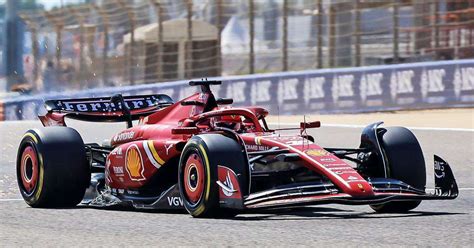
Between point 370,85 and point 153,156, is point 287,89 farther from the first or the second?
point 153,156

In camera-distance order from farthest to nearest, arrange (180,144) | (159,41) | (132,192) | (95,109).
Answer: (159,41) < (95,109) < (132,192) < (180,144)

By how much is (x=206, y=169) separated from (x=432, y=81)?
13974mm

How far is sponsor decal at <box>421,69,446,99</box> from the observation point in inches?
877

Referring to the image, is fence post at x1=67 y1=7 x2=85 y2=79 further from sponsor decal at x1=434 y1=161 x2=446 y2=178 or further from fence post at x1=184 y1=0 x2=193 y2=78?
sponsor decal at x1=434 y1=161 x2=446 y2=178

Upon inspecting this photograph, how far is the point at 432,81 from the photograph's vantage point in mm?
22359

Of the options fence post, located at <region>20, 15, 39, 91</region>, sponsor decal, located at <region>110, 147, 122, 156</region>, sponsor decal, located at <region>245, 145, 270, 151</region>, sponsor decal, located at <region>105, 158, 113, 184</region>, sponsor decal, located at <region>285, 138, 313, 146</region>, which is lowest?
sponsor decal, located at <region>105, 158, 113, 184</region>

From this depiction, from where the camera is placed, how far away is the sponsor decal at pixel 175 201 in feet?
31.1

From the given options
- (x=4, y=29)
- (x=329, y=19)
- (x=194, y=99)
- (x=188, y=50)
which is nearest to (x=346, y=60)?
(x=329, y=19)

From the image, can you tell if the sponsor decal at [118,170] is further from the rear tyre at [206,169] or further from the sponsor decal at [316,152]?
the sponsor decal at [316,152]

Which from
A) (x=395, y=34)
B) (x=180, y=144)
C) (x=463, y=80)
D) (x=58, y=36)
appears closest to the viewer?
(x=180, y=144)

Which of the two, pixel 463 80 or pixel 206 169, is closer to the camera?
pixel 206 169

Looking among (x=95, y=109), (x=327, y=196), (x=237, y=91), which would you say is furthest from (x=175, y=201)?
(x=237, y=91)

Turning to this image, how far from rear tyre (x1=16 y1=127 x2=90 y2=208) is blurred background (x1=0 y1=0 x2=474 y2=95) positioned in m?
13.4

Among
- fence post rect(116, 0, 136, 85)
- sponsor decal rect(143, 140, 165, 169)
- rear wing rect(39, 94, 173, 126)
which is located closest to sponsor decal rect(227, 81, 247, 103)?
fence post rect(116, 0, 136, 85)
